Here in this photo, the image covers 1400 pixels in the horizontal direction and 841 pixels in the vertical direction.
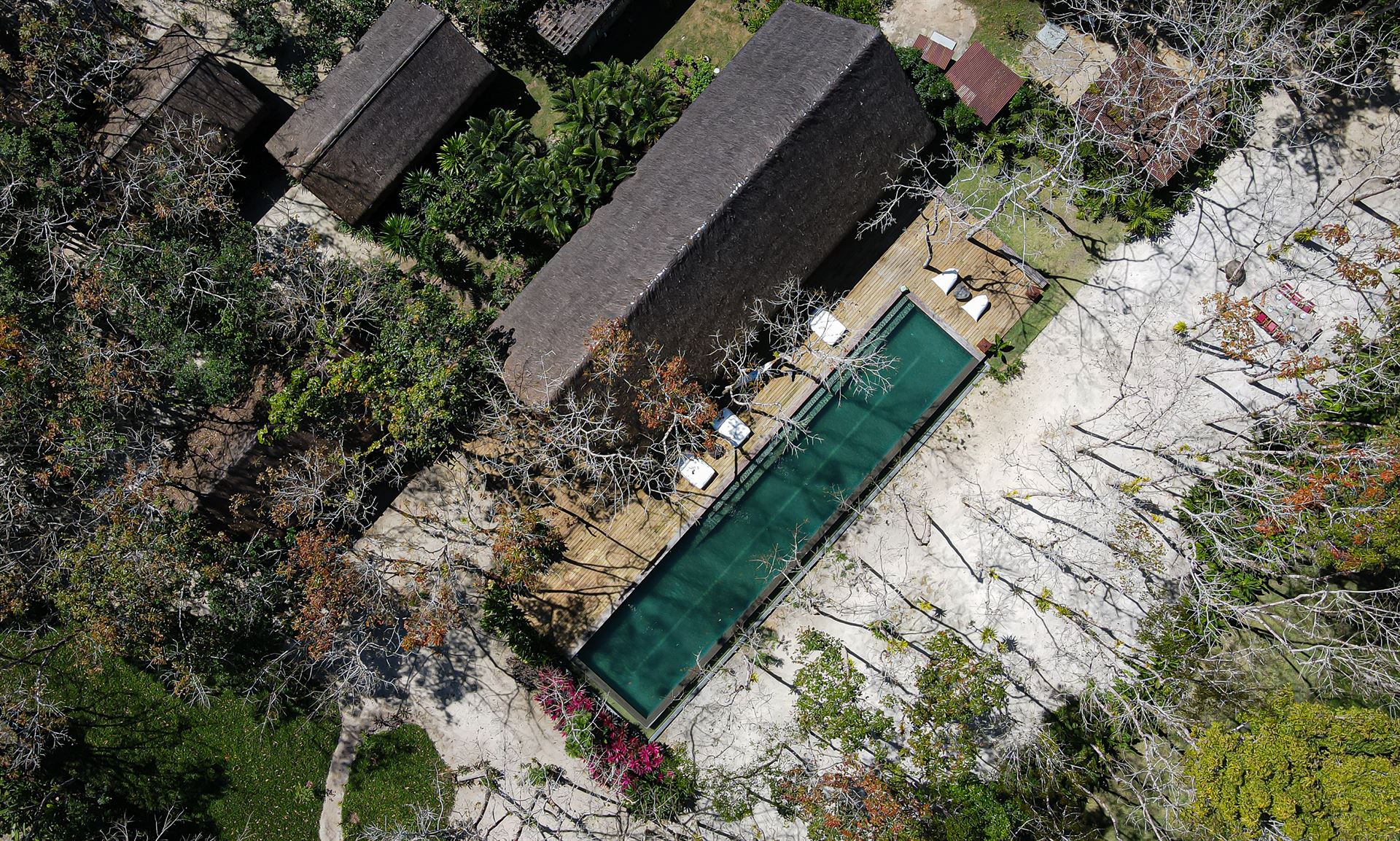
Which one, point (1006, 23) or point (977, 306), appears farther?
point (1006, 23)

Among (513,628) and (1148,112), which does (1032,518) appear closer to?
(1148,112)

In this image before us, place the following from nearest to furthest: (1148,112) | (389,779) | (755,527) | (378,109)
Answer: (378,109)
(1148,112)
(389,779)
(755,527)

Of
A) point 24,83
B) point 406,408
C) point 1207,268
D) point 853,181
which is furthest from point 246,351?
point 1207,268

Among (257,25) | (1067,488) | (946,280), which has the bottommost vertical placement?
(257,25)

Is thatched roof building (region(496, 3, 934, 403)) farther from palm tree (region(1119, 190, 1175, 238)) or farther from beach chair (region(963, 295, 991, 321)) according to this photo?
palm tree (region(1119, 190, 1175, 238))

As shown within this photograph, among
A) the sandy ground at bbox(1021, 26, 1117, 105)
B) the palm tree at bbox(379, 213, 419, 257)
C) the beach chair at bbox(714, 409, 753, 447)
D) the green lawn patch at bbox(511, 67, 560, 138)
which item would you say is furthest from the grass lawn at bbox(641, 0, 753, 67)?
the beach chair at bbox(714, 409, 753, 447)

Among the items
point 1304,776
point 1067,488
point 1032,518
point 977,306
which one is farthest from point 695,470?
point 1304,776

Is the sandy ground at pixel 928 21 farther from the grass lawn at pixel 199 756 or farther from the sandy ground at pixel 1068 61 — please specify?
the grass lawn at pixel 199 756

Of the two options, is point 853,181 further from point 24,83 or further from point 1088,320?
point 24,83
